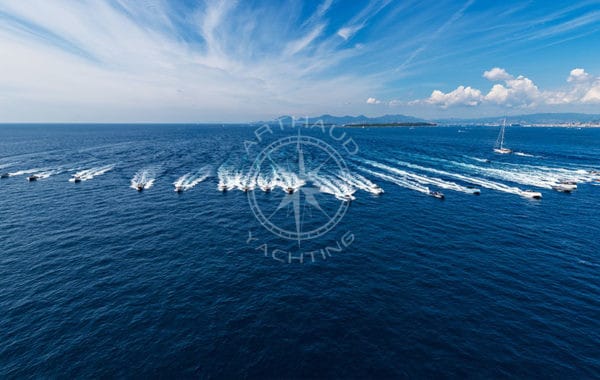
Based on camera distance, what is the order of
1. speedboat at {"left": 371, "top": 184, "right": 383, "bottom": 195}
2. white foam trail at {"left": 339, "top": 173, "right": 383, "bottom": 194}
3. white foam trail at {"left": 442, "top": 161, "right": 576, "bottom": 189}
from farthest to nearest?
1. white foam trail at {"left": 442, "top": 161, "right": 576, "bottom": 189}
2. white foam trail at {"left": 339, "top": 173, "right": 383, "bottom": 194}
3. speedboat at {"left": 371, "top": 184, "right": 383, "bottom": 195}

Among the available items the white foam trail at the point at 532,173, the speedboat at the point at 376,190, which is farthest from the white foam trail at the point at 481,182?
the speedboat at the point at 376,190

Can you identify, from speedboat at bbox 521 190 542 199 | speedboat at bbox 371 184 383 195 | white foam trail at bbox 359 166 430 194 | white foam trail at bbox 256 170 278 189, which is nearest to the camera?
speedboat at bbox 521 190 542 199

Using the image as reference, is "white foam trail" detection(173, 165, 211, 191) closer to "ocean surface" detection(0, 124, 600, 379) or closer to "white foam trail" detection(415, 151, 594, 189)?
"ocean surface" detection(0, 124, 600, 379)

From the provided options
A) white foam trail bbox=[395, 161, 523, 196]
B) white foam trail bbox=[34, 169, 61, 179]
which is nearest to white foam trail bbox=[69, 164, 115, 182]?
white foam trail bbox=[34, 169, 61, 179]

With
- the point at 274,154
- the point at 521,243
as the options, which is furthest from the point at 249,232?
the point at 274,154

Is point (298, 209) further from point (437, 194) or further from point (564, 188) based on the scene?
point (564, 188)

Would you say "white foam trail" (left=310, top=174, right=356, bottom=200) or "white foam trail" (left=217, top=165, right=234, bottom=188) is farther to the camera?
"white foam trail" (left=217, top=165, right=234, bottom=188)

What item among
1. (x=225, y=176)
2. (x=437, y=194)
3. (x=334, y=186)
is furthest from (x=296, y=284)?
(x=225, y=176)

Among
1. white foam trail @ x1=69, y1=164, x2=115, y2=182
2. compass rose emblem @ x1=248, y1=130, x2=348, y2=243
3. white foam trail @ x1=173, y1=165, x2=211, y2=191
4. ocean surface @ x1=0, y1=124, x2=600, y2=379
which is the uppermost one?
white foam trail @ x1=69, y1=164, x2=115, y2=182
